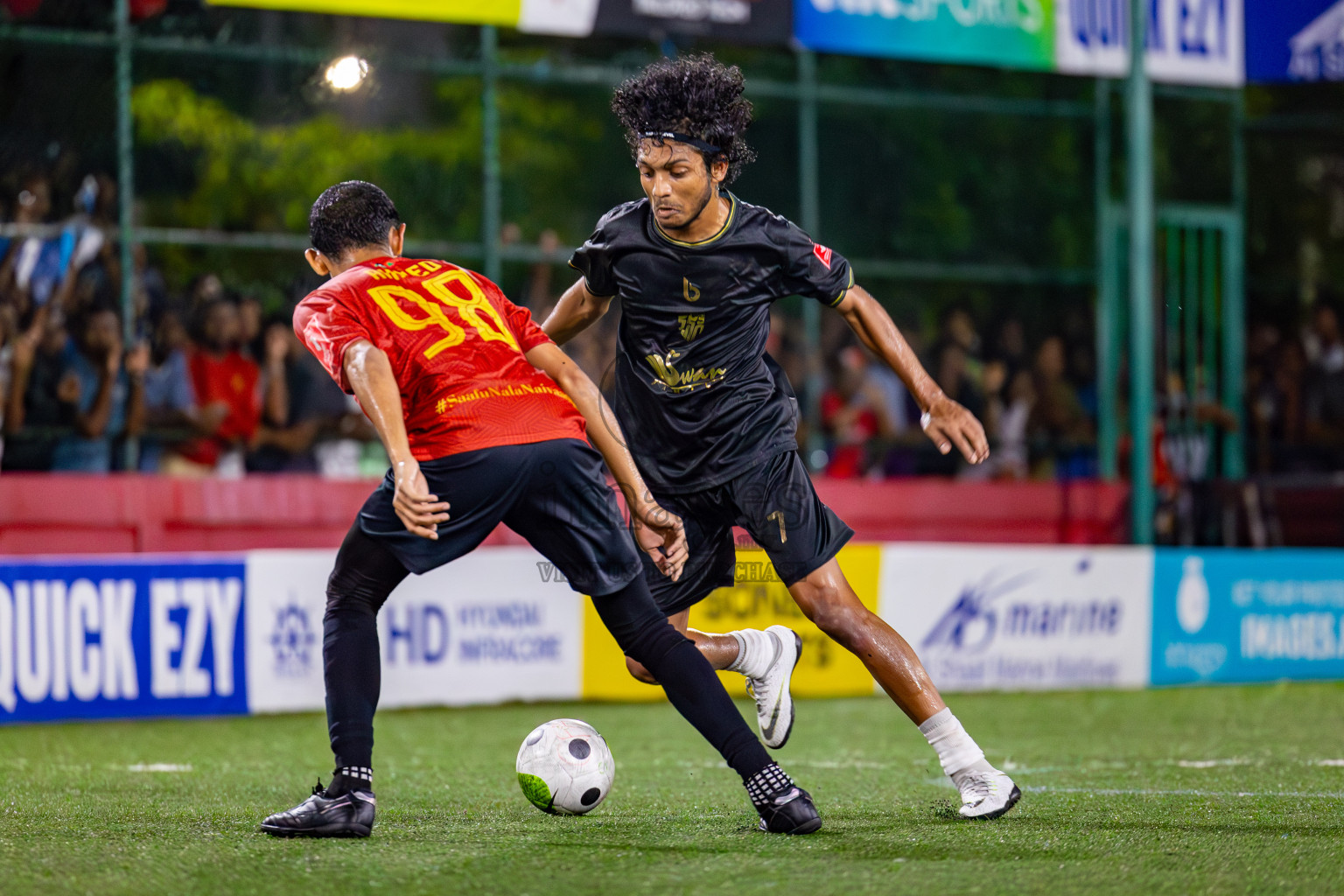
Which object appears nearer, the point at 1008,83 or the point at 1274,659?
the point at 1274,659

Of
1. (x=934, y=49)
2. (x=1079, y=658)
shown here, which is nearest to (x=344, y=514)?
(x=1079, y=658)

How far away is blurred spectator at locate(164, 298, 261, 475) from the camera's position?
1142cm

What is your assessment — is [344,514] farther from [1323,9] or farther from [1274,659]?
[1323,9]

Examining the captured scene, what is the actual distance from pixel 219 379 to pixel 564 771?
693 centimetres

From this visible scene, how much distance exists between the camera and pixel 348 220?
496 centimetres

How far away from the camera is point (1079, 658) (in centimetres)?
1139

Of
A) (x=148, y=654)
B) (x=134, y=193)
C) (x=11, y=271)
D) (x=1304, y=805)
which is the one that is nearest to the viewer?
(x=1304, y=805)

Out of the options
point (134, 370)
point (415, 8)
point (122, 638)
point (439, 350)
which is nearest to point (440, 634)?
point (122, 638)

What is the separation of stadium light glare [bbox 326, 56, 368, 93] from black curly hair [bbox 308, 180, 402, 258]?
23.7 feet

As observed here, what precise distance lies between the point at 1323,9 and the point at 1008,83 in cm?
270

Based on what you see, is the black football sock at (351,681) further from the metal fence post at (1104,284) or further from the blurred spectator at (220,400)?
the metal fence post at (1104,284)

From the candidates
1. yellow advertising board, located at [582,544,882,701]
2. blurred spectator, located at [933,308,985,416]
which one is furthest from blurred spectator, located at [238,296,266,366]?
blurred spectator, located at [933,308,985,416]

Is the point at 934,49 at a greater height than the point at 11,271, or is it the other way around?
the point at 934,49

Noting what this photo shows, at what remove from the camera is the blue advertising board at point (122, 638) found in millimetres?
8977
